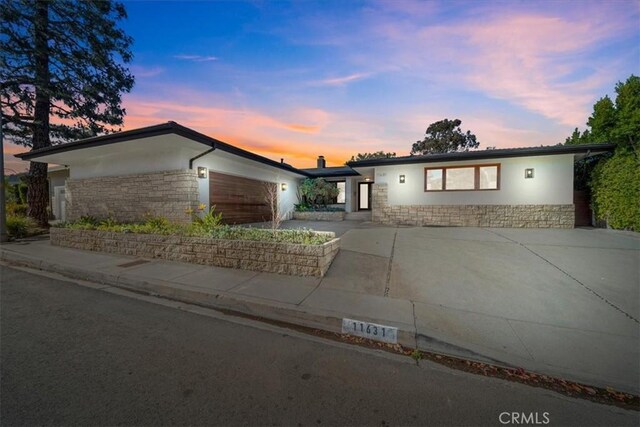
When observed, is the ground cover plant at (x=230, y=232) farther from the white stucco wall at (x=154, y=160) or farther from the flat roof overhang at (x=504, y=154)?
the flat roof overhang at (x=504, y=154)

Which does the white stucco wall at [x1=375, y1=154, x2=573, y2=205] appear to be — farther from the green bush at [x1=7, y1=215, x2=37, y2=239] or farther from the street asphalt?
the green bush at [x1=7, y1=215, x2=37, y2=239]

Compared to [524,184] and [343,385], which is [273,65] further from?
[524,184]

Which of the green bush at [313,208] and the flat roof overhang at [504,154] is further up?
the flat roof overhang at [504,154]

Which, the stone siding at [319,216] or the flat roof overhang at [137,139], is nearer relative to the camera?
the flat roof overhang at [137,139]

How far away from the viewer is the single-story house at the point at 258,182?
849 cm

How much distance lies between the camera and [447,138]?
98.1ft

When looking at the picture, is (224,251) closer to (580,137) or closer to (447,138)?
(580,137)

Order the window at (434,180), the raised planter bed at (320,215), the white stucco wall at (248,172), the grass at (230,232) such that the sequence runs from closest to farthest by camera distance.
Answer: the grass at (230,232)
the white stucco wall at (248,172)
the window at (434,180)
the raised planter bed at (320,215)

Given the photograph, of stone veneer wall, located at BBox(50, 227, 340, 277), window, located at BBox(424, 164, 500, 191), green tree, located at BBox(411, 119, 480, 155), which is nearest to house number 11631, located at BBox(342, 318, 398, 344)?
stone veneer wall, located at BBox(50, 227, 340, 277)

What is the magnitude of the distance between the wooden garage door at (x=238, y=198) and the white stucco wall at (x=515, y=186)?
7015mm

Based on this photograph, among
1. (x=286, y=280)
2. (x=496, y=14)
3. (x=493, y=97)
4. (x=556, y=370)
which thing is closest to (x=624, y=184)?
(x=493, y=97)

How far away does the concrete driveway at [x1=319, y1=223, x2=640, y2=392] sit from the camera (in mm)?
2799

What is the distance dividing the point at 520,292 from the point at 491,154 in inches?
286

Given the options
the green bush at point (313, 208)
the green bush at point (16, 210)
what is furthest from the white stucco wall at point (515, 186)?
the green bush at point (16, 210)
